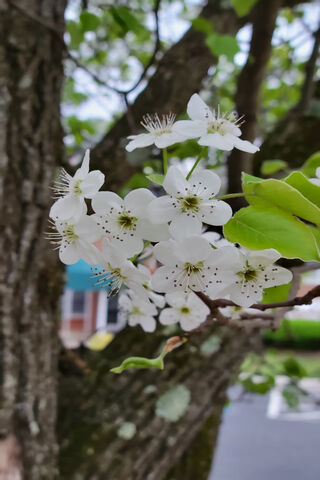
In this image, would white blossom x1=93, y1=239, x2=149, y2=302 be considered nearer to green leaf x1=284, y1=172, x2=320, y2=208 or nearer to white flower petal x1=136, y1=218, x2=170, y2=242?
white flower petal x1=136, y1=218, x2=170, y2=242

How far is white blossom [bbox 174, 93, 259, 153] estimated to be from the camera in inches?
14.5

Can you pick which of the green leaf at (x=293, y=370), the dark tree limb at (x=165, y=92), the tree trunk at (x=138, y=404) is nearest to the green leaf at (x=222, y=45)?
the dark tree limb at (x=165, y=92)

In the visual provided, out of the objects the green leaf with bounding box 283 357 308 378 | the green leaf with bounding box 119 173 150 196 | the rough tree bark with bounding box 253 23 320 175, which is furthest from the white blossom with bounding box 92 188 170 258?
the green leaf with bounding box 283 357 308 378

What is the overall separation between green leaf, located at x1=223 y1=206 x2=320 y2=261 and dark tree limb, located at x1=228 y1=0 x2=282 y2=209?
827mm

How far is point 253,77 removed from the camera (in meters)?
1.21

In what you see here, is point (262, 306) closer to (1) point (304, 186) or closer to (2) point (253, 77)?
(1) point (304, 186)

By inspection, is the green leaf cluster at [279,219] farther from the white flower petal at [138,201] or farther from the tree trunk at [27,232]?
the tree trunk at [27,232]

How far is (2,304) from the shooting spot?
3.17ft

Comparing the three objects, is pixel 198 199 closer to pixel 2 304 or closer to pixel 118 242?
pixel 118 242

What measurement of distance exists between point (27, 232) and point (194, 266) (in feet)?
2.31

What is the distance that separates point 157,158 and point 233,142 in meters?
0.76

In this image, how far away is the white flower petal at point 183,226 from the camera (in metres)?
0.32

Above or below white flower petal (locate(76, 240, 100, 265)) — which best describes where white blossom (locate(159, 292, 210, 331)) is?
below

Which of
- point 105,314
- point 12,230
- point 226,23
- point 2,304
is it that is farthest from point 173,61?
point 105,314
